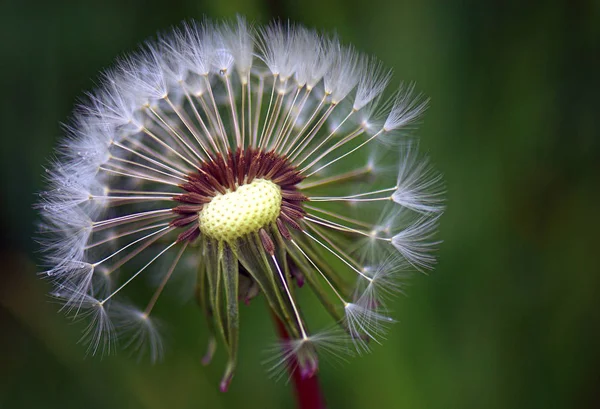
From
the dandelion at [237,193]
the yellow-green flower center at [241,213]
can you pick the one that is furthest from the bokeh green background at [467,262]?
the yellow-green flower center at [241,213]

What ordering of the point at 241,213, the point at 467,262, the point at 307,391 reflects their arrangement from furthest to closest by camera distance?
the point at 467,262
the point at 307,391
the point at 241,213

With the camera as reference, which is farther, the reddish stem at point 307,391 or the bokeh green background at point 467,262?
the bokeh green background at point 467,262

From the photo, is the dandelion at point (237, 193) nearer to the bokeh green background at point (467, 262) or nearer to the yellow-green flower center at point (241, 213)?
the yellow-green flower center at point (241, 213)

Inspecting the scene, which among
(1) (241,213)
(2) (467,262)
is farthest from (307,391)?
(2) (467,262)

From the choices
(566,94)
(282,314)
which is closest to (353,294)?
(282,314)

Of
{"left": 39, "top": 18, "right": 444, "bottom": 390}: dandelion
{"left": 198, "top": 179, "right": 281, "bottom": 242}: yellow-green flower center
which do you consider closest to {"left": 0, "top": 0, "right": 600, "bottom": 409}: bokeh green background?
{"left": 39, "top": 18, "right": 444, "bottom": 390}: dandelion

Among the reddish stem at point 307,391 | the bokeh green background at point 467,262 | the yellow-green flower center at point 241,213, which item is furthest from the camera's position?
the bokeh green background at point 467,262

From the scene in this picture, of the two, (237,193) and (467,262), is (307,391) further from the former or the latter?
(467,262)

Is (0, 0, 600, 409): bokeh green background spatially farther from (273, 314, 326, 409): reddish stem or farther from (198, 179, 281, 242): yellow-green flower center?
(198, 179, 281, 242): yellow-green flower center
